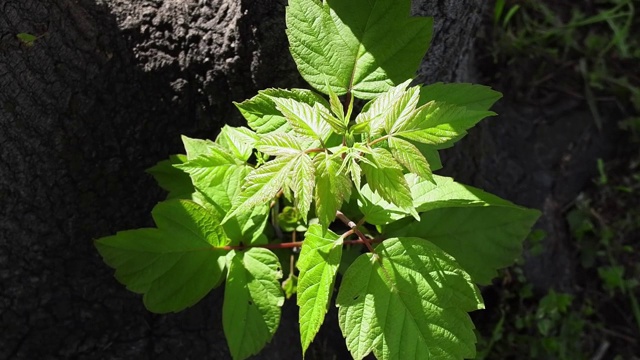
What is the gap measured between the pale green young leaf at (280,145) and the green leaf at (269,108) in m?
0.15

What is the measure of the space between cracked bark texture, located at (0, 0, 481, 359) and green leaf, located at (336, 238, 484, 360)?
0.62 meters

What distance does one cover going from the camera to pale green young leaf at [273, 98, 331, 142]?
132cm

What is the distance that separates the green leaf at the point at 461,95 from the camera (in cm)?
149

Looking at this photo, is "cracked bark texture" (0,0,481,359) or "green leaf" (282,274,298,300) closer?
"cracked bark texture" (0,0,481,359)

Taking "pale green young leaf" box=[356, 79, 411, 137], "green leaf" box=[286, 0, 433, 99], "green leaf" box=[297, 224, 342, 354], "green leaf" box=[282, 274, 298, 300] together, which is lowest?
"green leaf" box=[282, 274, 298, 300]

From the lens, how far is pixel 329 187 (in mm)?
1271

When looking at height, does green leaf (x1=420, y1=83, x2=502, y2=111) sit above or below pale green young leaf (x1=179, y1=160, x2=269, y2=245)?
above

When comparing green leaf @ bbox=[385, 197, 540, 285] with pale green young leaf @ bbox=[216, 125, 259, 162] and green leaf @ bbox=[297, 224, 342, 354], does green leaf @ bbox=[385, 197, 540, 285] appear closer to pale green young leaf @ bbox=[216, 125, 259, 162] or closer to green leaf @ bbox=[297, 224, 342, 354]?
green leaf @ bbox=[297, 224, 342, 354]

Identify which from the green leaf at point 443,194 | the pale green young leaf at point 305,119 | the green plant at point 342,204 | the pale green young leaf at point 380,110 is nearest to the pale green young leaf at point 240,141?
the green plant at point 342,204

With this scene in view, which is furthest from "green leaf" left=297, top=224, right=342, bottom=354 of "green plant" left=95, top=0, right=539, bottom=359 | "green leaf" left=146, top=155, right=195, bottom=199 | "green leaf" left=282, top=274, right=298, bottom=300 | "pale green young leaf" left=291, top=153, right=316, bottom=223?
"green leaf" left=146, top=155, right=195, bottom=199

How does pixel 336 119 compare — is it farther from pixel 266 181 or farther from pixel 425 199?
pixel 425 199

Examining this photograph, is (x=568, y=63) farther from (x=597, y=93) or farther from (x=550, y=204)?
(x=550, y=204)

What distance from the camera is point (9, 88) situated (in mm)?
1589

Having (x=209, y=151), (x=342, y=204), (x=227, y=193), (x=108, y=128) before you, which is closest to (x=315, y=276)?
(x=342, y=204)
